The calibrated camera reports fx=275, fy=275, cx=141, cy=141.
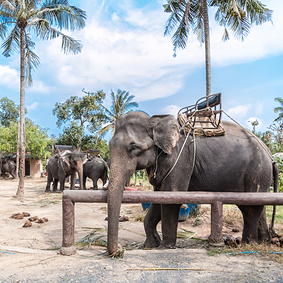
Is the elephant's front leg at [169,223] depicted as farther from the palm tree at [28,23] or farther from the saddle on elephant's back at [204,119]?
the palm tree at [28,23]

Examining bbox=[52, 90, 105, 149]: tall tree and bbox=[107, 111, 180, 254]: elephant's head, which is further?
bbox=[52, 90, 105, 149]: tall tree

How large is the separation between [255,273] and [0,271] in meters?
2.51

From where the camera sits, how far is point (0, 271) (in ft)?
8.82

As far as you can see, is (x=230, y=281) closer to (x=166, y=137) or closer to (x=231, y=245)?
(x=231, y=245)

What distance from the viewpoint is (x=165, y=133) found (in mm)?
3838

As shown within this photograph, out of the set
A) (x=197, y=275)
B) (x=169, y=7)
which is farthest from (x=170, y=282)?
(x=169, y=7)

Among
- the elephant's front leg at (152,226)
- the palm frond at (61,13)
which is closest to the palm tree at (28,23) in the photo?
the palm frond at (61,13)

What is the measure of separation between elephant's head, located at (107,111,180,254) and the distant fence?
0.19m

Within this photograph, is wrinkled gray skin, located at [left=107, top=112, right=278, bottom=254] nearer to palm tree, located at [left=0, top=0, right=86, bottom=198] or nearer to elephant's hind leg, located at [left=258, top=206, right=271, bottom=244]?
elephant's hind leg, located at [left=258, top=206, right=271, bottom=244]

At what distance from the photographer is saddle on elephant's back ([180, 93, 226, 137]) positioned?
4.31 meters

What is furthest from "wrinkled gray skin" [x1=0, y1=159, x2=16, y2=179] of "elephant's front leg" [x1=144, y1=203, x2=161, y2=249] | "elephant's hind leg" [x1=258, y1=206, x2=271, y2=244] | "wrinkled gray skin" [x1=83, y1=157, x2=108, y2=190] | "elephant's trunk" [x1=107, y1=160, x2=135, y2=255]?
"elephant's hind leg" [x1=258, y1=206, x2=271, y2=244]

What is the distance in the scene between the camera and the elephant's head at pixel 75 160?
39.9ft

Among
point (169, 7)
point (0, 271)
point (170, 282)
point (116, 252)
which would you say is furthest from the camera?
point (169, 7)

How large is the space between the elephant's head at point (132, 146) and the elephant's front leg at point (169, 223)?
2.25 feet
